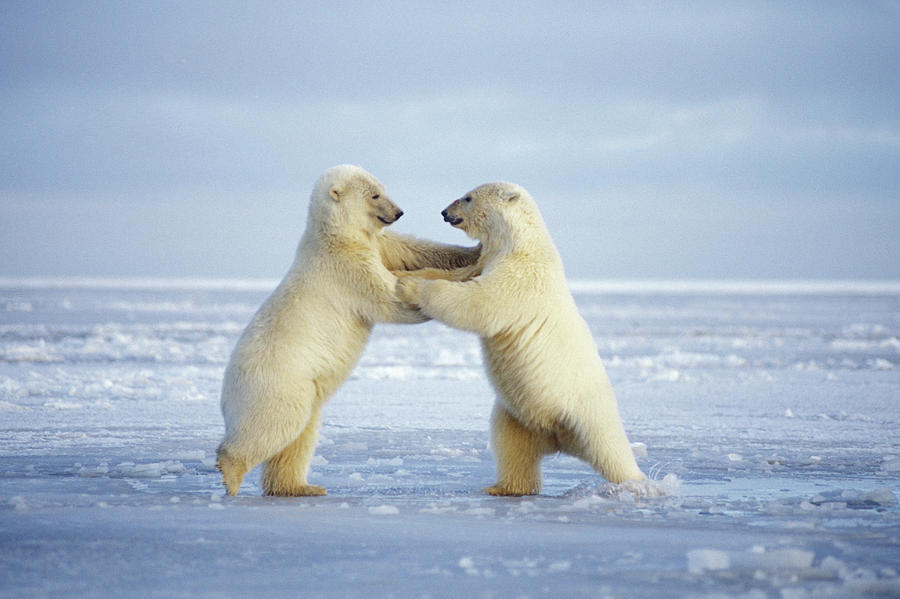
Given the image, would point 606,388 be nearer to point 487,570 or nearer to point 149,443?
point 487,570

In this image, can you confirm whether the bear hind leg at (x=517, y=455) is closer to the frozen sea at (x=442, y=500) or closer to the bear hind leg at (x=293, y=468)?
the frozen sea at (x=442, y=500)

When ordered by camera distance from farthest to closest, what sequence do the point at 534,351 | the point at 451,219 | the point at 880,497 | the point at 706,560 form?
the point at 451,219, the point at 534,351, the point at 880,497, the point at 706,560

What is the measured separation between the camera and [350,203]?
5.82 meters

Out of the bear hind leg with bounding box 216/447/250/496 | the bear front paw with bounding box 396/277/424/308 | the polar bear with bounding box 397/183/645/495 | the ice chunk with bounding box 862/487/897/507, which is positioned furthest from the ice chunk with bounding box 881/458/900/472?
the bear hind leg with bounding box 216/447/250/496

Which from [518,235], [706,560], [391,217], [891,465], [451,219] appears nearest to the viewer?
[706,560]

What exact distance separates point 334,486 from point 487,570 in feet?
8.30

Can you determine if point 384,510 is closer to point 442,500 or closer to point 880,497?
point 442,500

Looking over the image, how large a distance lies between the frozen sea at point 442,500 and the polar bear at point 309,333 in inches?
11.7

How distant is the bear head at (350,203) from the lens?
5.79 meters

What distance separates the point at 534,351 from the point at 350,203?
1423 millimetres

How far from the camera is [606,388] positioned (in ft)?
18.3

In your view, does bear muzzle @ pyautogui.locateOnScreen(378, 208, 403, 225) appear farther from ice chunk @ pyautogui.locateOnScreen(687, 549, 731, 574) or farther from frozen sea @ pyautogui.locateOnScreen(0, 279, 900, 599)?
ice chunk @ pyautogui.locateOnScreen(687, 549, 731, 574)

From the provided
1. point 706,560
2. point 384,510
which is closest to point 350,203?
point 384,510

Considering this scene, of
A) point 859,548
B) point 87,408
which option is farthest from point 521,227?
point 87,408
